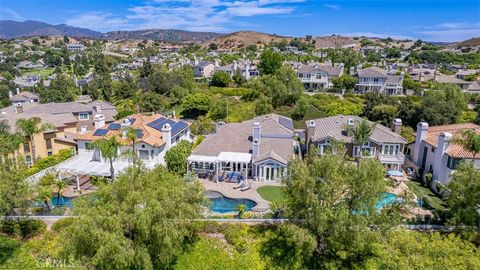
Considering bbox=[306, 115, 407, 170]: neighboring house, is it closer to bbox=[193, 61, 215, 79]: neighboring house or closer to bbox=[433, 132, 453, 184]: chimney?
bbox=[433, 132, 453, 184]: chimney

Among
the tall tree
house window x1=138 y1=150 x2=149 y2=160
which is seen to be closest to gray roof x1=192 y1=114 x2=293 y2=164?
house window x1=138 y1=150 x2=149 y2=160

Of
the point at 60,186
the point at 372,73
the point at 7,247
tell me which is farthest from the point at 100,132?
the point at 372,73

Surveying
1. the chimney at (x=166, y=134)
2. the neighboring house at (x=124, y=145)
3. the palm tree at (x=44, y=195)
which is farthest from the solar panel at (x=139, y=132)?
the palm tree at (x=44, y=195)

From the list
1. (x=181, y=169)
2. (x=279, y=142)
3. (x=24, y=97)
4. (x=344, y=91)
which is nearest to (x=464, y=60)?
(x=344, y=91)

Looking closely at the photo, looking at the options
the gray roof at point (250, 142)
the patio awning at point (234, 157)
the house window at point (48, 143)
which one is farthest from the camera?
the house window at point (48, 143)

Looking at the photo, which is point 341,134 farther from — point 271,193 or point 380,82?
point 380,82

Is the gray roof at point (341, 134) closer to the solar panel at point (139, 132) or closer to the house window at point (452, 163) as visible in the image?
the house window at point (452, 163)
